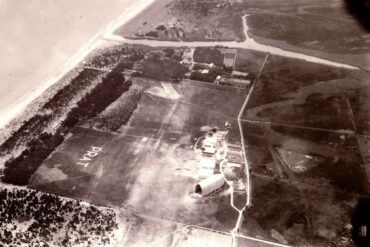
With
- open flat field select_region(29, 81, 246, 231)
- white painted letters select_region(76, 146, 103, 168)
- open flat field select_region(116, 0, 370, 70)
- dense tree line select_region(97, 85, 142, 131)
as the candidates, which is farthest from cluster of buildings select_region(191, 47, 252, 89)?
white painted letters select_region(76, 146, 103, 168)

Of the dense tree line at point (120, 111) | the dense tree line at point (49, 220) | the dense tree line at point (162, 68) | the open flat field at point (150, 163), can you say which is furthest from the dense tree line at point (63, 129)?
the dense tree line at point (162, 68)

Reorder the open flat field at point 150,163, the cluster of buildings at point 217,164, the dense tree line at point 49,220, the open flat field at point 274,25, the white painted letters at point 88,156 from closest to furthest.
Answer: the dense tree line at point 49,220, the open flat field at point 150,163, the cluster of buildings at point 217,164, the white painted letters at point 88,156, the open flat field at point 274,25

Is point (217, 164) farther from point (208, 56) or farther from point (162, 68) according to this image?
point (208, 56)

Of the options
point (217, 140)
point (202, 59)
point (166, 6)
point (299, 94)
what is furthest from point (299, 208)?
point (166, 6)

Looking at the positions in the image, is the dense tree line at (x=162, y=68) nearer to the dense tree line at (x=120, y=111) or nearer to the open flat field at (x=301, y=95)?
the dense tree line at (x=120, y=111)

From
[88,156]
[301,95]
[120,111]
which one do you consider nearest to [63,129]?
[88,156]

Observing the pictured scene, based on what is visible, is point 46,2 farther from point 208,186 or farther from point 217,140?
point 208,186
